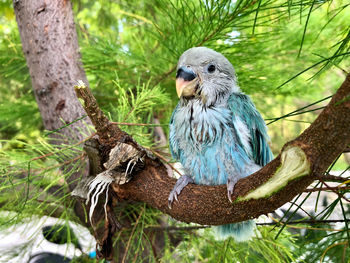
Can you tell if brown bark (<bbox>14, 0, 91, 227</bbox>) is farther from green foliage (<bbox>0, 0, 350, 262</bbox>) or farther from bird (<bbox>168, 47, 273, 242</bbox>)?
bird (<bbox>168, 47, 273, 242</bbox>)

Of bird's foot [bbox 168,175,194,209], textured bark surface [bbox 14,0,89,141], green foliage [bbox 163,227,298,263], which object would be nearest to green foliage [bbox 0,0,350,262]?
green foliage [bbox 163,227,298,263]

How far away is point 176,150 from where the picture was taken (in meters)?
0.91

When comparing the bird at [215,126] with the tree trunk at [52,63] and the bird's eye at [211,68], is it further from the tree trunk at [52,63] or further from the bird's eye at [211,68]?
the tree trunk at [52,63]

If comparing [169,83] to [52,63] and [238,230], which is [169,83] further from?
[238,230]

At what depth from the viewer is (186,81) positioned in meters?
0.81

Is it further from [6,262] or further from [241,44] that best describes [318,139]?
[6,262]

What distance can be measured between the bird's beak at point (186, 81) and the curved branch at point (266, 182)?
0.71 ft

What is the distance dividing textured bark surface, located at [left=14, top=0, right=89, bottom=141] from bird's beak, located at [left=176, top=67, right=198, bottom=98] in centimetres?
43

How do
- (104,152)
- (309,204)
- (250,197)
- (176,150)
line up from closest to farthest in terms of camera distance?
(250,197) → (104,152) → (176,150) → (309,204)

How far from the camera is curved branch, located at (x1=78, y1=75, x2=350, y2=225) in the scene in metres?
0.43

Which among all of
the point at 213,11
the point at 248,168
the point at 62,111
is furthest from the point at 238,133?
the point at 62,111

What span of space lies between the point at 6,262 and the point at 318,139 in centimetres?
119

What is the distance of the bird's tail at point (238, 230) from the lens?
2.84 feet

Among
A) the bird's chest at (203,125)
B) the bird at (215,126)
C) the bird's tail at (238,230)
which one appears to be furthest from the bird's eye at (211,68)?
the bird's tail at (238,230)
